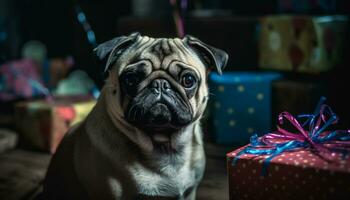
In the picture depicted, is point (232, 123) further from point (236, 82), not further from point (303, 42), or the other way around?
point (303, 42)

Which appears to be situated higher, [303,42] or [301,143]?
[303,42]

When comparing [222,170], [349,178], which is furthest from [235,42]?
[349,178]

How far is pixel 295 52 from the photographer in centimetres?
268

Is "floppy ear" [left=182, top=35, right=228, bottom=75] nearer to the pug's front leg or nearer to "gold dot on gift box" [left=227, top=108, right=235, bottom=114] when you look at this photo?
the pug's front leg

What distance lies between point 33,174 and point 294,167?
150 centimetres

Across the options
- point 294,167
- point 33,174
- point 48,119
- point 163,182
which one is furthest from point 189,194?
point 48,119

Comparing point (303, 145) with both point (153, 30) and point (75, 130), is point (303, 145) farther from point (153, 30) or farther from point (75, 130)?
point (153, 30)

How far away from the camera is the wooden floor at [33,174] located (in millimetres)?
2006

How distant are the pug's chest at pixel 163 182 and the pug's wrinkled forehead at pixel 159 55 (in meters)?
0.30

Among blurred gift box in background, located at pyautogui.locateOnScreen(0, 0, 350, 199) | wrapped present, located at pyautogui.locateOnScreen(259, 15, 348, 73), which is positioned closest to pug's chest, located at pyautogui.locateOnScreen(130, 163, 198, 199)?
blurred gift box in background, located at pyautogui.locateOnScreen(0, 0, 350, 199)

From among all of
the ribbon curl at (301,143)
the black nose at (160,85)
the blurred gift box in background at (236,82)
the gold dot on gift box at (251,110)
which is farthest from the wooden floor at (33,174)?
the black nose at (160,85)

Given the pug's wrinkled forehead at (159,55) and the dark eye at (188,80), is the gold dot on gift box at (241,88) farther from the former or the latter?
the dark eye at (188,80)

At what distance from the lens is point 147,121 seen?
1382 mm

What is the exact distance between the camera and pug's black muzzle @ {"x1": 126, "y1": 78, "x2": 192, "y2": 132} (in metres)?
1.37
